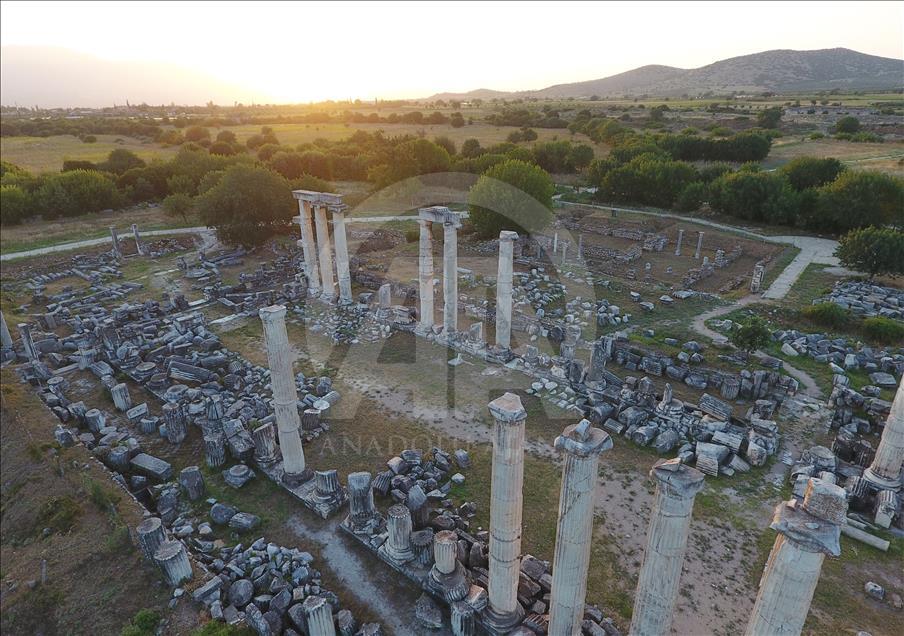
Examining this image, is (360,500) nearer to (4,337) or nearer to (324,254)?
(324,254)

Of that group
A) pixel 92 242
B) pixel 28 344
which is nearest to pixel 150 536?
pixel 28 344

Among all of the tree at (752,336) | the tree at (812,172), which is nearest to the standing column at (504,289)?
the tree at (752,336)

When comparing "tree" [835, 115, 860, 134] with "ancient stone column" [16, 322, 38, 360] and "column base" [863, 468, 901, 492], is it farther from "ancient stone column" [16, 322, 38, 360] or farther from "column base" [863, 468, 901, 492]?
"ancient stone column" [16, 322, 38, 360]

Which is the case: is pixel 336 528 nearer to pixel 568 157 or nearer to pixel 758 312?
pixel 758 312

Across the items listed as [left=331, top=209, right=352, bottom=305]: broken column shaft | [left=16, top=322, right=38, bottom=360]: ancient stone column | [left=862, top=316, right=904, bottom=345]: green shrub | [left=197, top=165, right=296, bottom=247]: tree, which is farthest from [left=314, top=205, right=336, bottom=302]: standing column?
[left=862, top=316, right=904, bottom=345]: green shrub

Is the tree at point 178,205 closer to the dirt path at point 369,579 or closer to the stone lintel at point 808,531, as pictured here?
the dirt path at point 369,579
